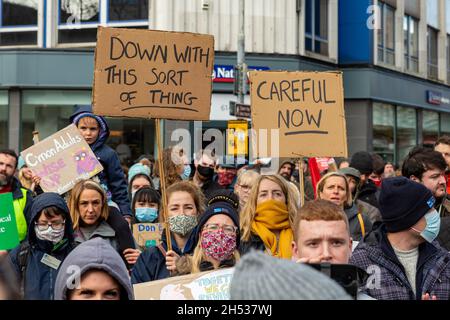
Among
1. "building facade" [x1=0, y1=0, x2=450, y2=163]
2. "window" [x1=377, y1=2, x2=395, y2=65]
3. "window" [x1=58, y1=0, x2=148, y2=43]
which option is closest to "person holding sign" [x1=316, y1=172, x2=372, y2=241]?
"building facade" [x1=0, y1=0, x2=450, y2=163]

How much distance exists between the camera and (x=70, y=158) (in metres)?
7.42

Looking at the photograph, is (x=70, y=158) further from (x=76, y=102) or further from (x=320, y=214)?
(x=76, y=102)

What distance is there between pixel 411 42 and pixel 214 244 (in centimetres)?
2661

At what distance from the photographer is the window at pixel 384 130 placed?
2631 cm

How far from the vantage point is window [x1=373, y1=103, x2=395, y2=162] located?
1036 inches

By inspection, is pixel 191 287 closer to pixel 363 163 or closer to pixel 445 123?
pixel 363 163

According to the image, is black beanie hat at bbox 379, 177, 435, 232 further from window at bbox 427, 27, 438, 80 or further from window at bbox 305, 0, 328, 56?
window at bbox 427, 27, 438, 80

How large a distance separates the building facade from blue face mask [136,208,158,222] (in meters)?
13.3

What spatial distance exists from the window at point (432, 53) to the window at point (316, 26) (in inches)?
317

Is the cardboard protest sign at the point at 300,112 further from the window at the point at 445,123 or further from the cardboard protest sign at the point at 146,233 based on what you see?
the window at the point at 445,123

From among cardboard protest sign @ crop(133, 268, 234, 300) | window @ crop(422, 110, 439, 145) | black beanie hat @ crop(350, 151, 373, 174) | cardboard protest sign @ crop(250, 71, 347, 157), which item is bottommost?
cardboard protest sign @ crop(133, 268, 234, 300)

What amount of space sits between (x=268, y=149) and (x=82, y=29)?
15.9 meters

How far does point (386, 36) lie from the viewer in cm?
2789
